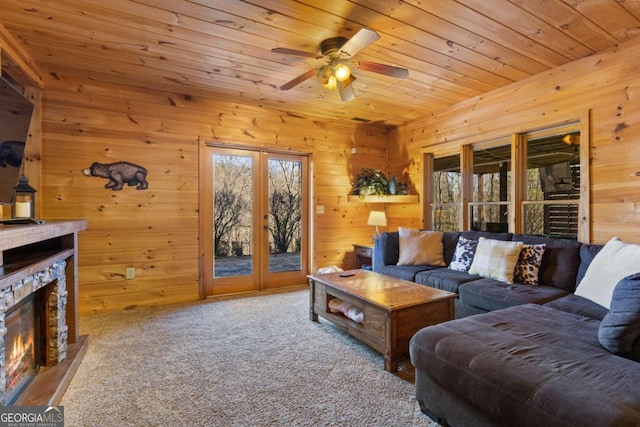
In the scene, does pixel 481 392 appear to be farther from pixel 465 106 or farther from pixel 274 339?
pixel 465 106

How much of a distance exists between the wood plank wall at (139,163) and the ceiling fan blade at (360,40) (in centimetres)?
218

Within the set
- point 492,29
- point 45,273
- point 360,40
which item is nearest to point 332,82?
point 360,40

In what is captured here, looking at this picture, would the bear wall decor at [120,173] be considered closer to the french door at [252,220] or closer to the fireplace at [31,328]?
the french door at [252,220]

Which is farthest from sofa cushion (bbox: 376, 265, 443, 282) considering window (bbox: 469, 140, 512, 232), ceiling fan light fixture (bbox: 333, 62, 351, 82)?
ceiling fan light fixture (bbox: 333, 62, 351, 82)

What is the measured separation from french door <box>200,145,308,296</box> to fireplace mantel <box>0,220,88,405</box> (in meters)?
1.61

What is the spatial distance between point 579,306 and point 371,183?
2.98 metres

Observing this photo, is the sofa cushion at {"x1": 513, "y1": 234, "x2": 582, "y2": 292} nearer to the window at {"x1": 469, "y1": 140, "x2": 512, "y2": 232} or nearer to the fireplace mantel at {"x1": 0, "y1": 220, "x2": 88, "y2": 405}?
the window at {"x1": 469, "y1": 140, "x2": 512, "y2": 232}

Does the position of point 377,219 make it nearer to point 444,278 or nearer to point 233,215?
point 444,278

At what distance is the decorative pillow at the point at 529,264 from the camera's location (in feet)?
9.23

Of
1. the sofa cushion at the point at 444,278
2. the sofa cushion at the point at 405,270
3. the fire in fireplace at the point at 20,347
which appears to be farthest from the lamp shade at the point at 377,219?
the fire in fireplace at the point at 20,347

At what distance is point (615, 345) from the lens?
4.87 feet

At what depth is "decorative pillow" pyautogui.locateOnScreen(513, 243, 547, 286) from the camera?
2814 millimetres

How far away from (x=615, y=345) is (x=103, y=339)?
342 cm

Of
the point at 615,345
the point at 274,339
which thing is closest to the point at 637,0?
the point at 615,345
